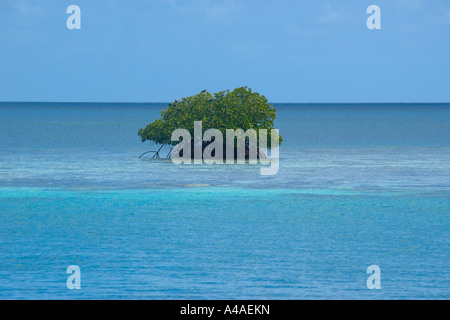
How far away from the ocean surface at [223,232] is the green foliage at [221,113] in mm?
2520

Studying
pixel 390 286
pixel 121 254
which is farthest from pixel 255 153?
pixel 390 286

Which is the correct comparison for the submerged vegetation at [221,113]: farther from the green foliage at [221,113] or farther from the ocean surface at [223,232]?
the ocean surface at [223,232]

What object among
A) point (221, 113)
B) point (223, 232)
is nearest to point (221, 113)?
point (221, 113)

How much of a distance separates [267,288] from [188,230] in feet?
20.2

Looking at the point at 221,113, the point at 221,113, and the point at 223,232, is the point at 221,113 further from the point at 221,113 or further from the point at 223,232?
the point at 223,232

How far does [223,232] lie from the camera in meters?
20.5

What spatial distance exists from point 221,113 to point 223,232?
1847 cm

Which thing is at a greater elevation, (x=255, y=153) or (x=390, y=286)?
(x=255, y=153)

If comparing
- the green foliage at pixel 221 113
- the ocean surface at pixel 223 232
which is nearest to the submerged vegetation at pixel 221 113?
the green foliage at pixel 221 113

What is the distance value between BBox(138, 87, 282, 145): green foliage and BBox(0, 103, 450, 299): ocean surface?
2520 mm

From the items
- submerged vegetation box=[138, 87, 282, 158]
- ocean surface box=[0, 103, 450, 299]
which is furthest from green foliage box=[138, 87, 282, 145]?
ocean surface box=[0, 103, 450, 299]

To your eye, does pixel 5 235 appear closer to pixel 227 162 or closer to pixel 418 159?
pixel 227 162

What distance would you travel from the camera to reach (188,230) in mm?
20703

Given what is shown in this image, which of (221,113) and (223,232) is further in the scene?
(221,113)
